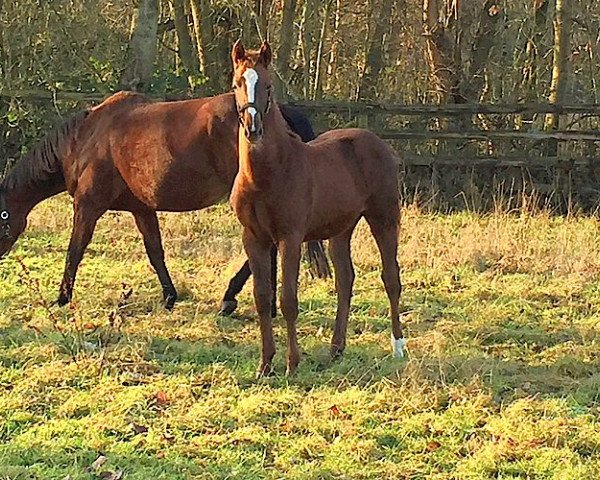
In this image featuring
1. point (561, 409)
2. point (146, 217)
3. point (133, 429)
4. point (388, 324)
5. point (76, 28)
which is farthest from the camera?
point (76, 28)

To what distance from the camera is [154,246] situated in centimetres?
743

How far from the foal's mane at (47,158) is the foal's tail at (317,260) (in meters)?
2.12

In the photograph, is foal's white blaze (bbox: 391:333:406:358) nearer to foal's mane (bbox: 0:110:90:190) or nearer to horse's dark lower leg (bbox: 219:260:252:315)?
horse's dark lower leg (bbox: 219:260:252:315)

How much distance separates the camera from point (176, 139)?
6.72 metres

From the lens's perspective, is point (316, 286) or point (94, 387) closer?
point (94, 387)

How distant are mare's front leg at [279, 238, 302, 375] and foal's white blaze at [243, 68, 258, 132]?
2.62 feet

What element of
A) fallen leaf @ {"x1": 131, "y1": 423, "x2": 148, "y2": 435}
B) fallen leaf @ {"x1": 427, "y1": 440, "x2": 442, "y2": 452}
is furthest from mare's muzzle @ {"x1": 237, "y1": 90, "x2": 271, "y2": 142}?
fallen leaf @ {"x1": 427, "y1": 440, "x2": 442, "y2": 452}

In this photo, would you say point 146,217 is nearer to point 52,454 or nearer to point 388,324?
point 388,324

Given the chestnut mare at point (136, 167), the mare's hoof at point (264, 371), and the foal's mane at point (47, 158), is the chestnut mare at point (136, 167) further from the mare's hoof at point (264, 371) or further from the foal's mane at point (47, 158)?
the mare's hoof at point (264, 371)

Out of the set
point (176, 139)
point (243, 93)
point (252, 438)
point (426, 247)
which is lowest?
point (426, 247)

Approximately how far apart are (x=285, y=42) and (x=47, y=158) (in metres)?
9.09

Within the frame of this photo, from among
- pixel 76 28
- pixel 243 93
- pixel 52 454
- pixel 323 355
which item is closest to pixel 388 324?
pixel 323 355

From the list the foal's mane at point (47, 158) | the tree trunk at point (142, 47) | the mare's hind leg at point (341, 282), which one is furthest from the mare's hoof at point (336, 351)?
the tree trunk at point (142, 47)

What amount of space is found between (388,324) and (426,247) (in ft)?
8.68
